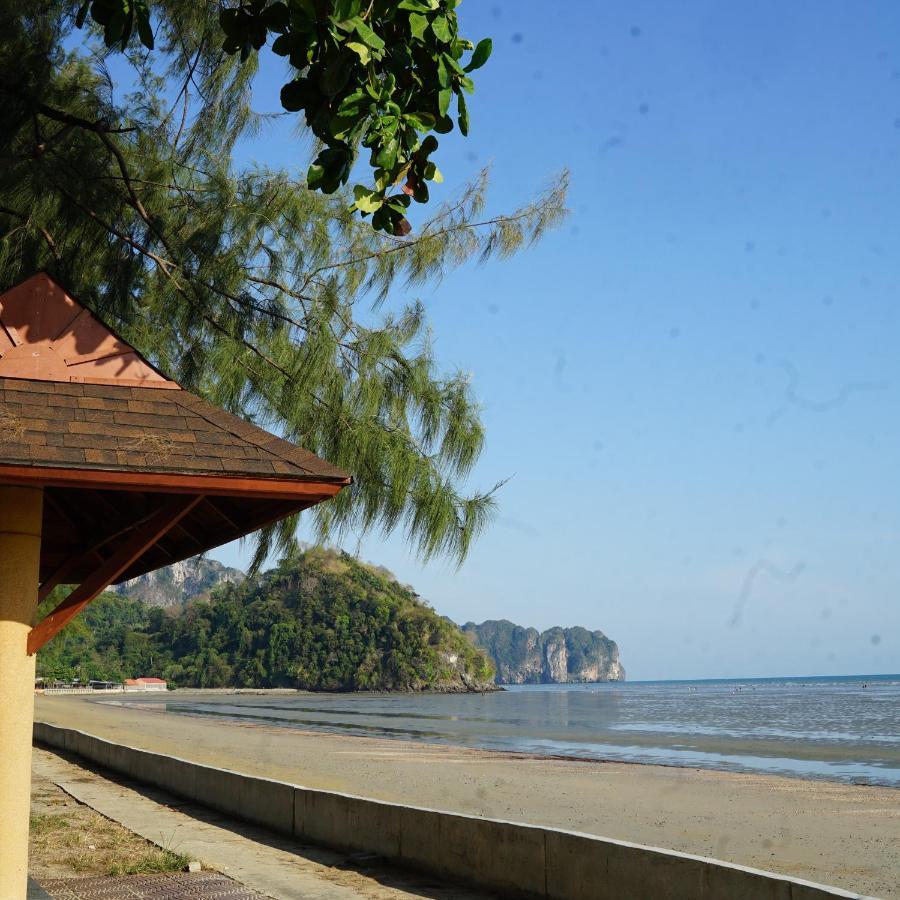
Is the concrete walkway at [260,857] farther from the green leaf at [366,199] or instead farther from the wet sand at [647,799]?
the green leaf at [366,199]

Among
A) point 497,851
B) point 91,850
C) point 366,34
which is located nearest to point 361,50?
point 366,34

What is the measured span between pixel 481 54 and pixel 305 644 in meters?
131

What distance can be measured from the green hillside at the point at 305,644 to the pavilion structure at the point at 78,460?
11422cm

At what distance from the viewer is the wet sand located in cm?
1100

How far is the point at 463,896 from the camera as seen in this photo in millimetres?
6523

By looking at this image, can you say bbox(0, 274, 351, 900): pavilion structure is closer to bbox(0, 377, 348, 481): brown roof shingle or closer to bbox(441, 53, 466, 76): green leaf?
bbox(0, 377, 348, 481): brown roof shingle

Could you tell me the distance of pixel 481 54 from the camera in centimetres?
343

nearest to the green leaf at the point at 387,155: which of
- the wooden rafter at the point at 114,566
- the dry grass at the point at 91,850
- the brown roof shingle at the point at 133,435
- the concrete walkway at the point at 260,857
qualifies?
the brown roof shingle at the point at 133,435

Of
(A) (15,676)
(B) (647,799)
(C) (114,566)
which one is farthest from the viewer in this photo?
(B) (647,799)

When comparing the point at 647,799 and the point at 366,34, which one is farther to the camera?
the point at 647,799

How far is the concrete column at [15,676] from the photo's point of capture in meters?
4.43

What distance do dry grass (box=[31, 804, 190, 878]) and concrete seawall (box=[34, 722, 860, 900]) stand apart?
1114 millimetres

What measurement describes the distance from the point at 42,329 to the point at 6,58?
2927 mm

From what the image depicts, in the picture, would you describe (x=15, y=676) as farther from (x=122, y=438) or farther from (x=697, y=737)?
(x=697, y=737)
